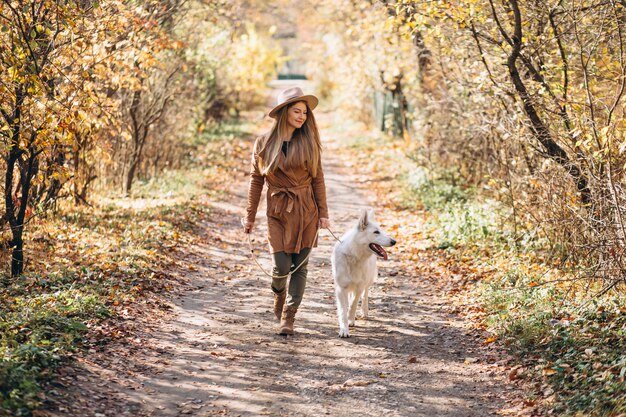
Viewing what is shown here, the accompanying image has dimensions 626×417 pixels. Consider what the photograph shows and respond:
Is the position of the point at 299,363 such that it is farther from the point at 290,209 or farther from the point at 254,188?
the point at 254,188

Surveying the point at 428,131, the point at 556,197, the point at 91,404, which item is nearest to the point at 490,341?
the point at 556,197

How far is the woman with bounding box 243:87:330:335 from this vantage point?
6.65 m

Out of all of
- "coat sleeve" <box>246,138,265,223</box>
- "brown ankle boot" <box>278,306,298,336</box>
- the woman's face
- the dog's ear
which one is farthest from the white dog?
the woman's face

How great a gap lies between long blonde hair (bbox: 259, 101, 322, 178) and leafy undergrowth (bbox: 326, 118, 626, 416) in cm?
259

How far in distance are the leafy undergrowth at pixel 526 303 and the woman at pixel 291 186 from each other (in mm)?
2103

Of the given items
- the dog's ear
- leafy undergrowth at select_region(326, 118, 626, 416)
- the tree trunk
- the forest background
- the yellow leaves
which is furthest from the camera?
the tree trunk

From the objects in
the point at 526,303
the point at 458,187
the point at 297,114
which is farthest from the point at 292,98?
the point at 458,187

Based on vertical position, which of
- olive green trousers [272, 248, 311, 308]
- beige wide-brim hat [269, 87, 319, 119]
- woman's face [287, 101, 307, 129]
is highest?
beige wide-brim hat [269, 87, 319, 119]

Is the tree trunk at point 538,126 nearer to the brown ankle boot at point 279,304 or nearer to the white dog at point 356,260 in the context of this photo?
the white dog at point 356,260

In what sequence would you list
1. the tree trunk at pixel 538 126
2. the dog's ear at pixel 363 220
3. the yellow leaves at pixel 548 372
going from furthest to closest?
the tree trunk at pixel 538 126, the dog's ear at pixel 363 220, the yellow leaves at pixel 548 372

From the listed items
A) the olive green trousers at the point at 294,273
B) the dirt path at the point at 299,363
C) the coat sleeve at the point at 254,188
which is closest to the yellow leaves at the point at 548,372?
the dirt path at the point at 299,363

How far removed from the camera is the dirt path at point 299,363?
5238 mm

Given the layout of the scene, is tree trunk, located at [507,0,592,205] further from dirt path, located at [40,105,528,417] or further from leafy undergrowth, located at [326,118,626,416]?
dirt path, located at [40,105,528,417]

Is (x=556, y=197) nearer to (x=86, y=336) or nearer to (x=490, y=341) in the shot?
(x=490, y=341)
